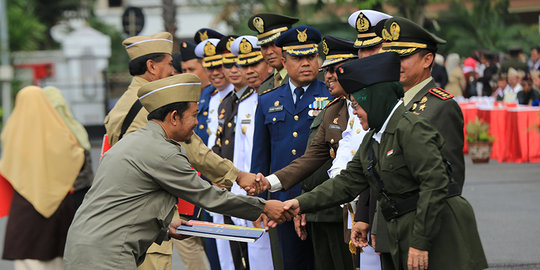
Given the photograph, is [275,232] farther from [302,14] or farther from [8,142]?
[302,14]

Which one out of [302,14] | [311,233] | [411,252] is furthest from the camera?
[302,14]

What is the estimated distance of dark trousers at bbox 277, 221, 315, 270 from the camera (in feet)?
22.6

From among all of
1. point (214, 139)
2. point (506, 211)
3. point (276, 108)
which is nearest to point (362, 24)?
point (276, 108)

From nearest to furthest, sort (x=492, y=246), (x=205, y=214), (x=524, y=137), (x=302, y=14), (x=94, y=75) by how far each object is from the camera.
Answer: (x=205, y=214), (x=492, y=246), (x=524, y=137), (x=302, y=14), (x=94, y=75)

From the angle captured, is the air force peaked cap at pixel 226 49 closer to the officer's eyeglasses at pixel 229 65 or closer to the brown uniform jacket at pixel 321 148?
the officer's eyeglasses at pixel 229 65

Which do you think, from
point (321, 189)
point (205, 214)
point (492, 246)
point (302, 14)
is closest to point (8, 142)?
point (205, 214)

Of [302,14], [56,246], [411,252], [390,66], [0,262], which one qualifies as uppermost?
[302,14]

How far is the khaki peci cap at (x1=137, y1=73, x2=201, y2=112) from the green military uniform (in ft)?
3.70

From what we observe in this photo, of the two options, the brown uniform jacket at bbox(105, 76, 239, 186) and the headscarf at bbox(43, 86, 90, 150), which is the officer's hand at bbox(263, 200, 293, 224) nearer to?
the brown uniform jacket at bbox(105, 76, 239, 186)

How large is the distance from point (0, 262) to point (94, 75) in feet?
88.9

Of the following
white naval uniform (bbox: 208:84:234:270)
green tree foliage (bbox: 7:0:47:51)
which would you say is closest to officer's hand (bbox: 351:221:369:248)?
white naval uniform (bbox: 208:84:234:270)

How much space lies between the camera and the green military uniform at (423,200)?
14.4 feet

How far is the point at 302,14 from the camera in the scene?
31.9 meters

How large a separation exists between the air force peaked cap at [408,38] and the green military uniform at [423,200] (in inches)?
29.2
